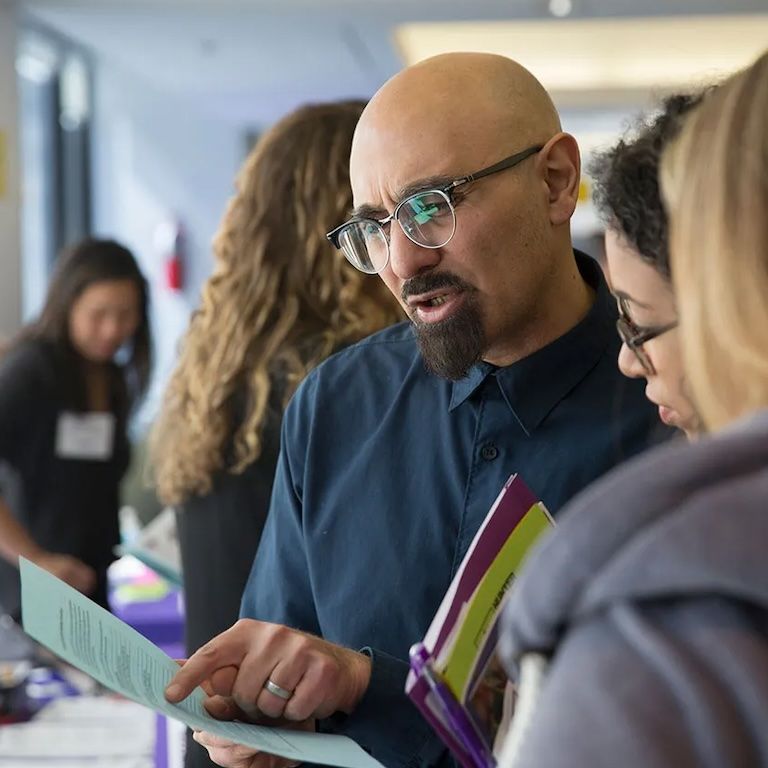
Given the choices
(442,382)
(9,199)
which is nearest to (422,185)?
(442,382)

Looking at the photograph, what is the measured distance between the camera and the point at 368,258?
1.45 m

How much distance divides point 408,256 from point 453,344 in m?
0.11

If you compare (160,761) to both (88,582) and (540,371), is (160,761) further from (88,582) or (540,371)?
(540,371)

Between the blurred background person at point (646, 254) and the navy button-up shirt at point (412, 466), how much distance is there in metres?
0.25

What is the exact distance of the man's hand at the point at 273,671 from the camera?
1133 millimetres

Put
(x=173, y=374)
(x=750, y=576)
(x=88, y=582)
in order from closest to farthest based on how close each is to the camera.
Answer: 1. (x=750, y=576)
2. (x=173, y=374)
3. (x=88, y=582)

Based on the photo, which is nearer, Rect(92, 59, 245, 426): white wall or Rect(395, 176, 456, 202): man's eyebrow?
Rect(395, 176, 456, 202): man's eyebrow

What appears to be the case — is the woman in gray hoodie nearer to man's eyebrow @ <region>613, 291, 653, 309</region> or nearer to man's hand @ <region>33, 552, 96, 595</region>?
man's eyebrow @ <region>613, 291, 653, 309</region>

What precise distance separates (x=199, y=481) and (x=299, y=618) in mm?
558

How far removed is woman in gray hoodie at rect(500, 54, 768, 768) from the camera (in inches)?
21.4

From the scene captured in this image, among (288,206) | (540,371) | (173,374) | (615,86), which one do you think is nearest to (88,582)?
(173,374)

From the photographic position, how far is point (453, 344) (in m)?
1.34

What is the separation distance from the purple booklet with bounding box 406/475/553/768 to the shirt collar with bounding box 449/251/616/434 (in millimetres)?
325

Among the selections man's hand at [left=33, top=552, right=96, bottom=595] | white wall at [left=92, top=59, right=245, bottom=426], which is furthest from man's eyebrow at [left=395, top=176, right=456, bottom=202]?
white wall at [left=92, top=59, right=245, bottom=426]
